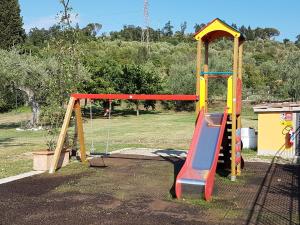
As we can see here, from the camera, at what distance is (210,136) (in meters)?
8.80

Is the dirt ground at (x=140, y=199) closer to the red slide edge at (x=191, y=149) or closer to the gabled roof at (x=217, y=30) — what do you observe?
the red slide edge at (x=191, y=149)

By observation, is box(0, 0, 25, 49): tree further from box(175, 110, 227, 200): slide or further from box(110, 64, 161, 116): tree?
box(175, 110, 227, 200): slide

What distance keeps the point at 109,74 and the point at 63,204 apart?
89.6ft

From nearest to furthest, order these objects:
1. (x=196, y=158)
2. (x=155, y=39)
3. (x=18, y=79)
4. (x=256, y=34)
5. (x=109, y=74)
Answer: (x=196, y=158)
(x=18, y=79)
(x=109, y=74)
(x=155, y=39)
(x=256, y=34)

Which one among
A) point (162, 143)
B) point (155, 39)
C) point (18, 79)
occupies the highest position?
point (155, 39)

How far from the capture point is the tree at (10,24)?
52.0 m

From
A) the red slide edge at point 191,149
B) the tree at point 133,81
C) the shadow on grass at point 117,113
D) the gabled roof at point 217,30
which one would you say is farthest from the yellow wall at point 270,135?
the tree at point 133,81

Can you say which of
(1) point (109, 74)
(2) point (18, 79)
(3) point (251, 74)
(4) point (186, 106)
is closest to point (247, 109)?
(4) point (186, 106)

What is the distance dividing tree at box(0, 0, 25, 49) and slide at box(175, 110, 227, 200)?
45.7 m

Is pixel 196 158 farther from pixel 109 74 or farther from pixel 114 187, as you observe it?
pixel 109 74

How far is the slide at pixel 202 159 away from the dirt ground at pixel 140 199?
0.77 feet

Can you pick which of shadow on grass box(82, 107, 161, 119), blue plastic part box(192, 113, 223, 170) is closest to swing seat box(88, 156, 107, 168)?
blue plastic part box(192, 113, 223, 170)

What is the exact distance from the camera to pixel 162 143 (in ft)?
54.6

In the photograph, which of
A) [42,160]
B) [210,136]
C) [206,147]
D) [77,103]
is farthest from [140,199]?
[77,103]
